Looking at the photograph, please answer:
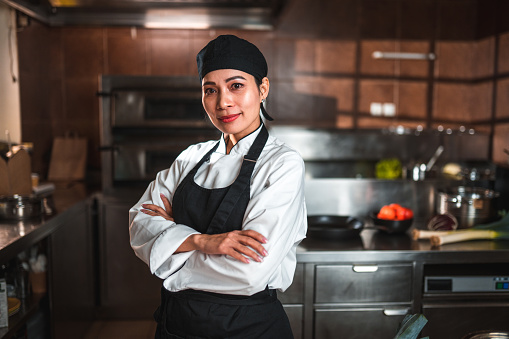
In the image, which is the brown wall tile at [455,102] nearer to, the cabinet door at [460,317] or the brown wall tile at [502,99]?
the brown wall tile at [502,99]

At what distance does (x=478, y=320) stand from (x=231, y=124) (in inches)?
65.6

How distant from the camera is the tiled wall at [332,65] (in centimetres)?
449

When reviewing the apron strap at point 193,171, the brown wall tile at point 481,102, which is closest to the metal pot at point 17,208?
the apron strap at point 193,171

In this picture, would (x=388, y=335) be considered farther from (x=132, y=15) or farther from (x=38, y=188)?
(x=132, y=15)

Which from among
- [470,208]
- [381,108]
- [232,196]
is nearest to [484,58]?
[381,108]

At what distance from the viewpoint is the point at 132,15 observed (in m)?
4.37

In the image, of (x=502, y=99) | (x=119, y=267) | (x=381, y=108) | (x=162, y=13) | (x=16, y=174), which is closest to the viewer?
(x=16, y=174)

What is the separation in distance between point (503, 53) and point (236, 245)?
363cm

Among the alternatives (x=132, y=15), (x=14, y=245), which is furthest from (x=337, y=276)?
(x=132, y=15)

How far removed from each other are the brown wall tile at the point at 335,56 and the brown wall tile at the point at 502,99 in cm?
131

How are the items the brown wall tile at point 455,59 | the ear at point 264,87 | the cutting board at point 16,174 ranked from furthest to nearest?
1. the brown wall tile at point 455,59
2. the cutting board at point 16,174
3. the ear at point 264,87

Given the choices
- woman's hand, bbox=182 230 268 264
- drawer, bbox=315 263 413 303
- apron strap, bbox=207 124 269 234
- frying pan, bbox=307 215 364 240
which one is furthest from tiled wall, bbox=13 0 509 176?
woman's hand, bbox=182 230 268 264

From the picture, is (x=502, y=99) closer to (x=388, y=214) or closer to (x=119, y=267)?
(x=388, y=214)

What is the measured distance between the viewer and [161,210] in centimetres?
169
